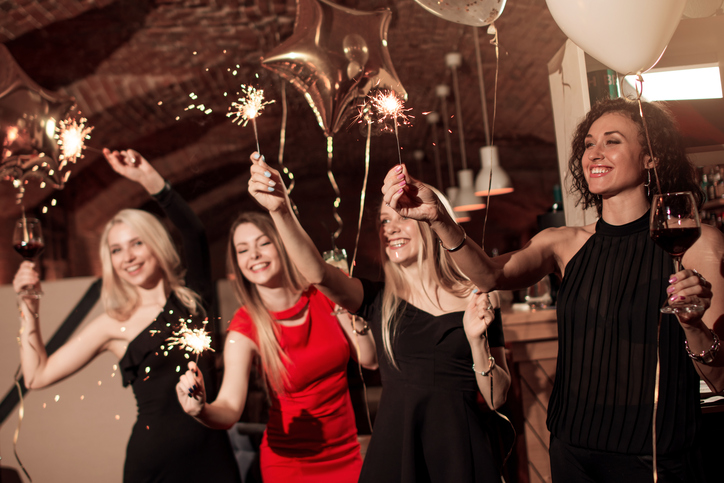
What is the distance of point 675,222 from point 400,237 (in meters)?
0.79

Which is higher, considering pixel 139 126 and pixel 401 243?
pixel 139 126

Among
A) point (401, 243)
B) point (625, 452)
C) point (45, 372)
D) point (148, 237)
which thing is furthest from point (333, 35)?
point (45, 372)

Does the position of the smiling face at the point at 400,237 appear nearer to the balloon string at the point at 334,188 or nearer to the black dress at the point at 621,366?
the balloon string at the point at 334,188

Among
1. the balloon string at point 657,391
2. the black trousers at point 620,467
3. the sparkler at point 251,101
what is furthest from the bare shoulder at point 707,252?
the sparkler at point 251,101

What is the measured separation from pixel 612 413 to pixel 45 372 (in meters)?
2.06

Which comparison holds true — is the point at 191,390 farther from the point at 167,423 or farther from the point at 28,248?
the point at 28,248

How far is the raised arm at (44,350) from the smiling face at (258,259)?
64cm

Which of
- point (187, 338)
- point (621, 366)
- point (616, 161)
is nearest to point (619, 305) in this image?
point (621, 366)

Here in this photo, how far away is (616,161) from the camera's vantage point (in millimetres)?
1321

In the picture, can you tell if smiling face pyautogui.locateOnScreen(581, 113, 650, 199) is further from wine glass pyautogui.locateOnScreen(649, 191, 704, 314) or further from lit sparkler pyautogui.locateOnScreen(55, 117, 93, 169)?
lit sparkler pyautogui.locateOnScreen(55, 117, 93, 169)

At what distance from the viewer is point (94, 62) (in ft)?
9.26

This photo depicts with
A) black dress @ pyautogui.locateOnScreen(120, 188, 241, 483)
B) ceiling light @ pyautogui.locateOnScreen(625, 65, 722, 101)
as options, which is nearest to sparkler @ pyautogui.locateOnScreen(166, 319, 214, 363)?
black dress @ pyautogui.locateOnScreen(120, 188, 241, 483)

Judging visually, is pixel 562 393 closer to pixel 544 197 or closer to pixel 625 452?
pixel 625 452

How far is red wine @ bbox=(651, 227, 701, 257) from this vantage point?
3.39ft
